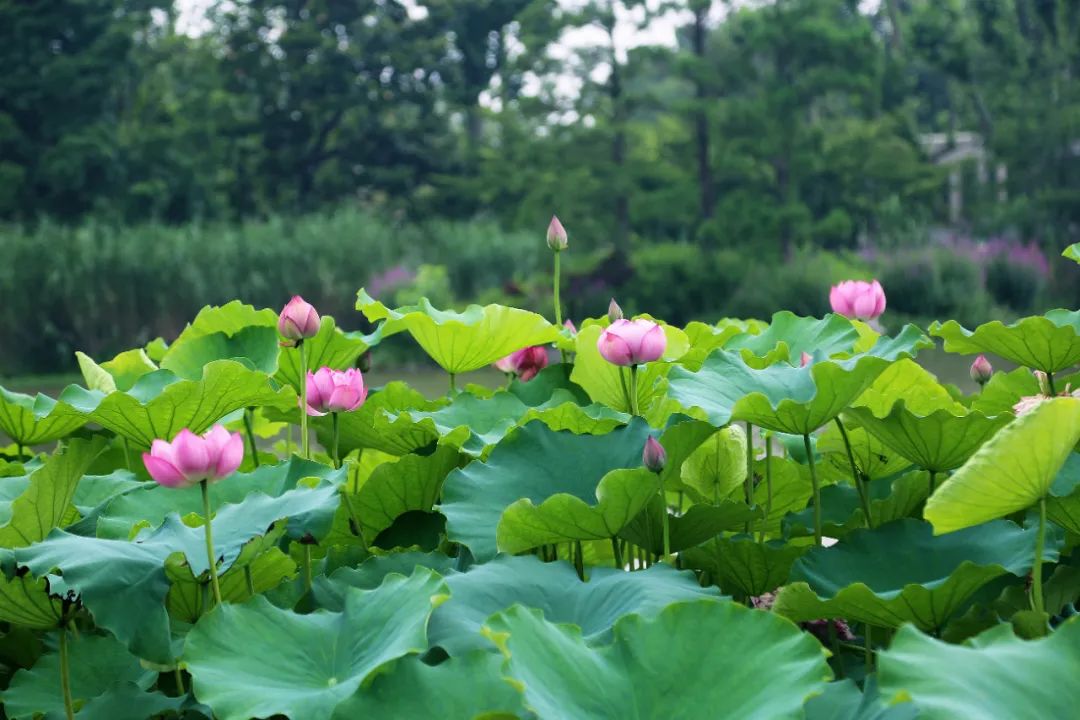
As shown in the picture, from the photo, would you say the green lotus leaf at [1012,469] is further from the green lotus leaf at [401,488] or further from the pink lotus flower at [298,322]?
the pink lotus flower at [298,322]

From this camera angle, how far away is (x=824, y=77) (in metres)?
11.2

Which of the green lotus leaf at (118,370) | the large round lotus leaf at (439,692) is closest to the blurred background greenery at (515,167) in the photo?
the green lotus leaf at (118,370)

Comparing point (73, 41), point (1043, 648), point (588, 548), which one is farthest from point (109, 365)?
point (73, 41)

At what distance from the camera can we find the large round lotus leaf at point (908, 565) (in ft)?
2.34

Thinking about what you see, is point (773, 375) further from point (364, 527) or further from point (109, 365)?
point (109, 365)

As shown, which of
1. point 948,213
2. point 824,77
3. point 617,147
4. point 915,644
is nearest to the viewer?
point 915,644

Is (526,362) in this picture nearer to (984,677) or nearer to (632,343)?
(632,343)

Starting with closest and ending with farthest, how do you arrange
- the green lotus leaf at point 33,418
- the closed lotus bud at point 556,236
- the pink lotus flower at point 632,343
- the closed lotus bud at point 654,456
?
the closed lotus bud at point 654,456
the pink lotus flower at point 632,343
the green lotus leaf at point 33,418
the closed lotus bud at point 556,236

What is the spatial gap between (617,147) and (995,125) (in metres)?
3.66

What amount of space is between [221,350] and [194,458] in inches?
17.8

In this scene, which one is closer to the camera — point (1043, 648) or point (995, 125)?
point (1043, 648)

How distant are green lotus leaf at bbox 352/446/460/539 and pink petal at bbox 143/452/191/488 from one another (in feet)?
0.70

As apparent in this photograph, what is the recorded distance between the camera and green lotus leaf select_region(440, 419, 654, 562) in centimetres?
83

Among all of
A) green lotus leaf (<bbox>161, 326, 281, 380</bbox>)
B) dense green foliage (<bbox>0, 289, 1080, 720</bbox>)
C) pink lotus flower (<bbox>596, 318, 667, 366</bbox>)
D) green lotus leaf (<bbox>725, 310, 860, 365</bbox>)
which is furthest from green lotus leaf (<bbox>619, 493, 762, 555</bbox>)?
green lotus leaf (<bbox>161, 326, 281, 380</bbox>)
